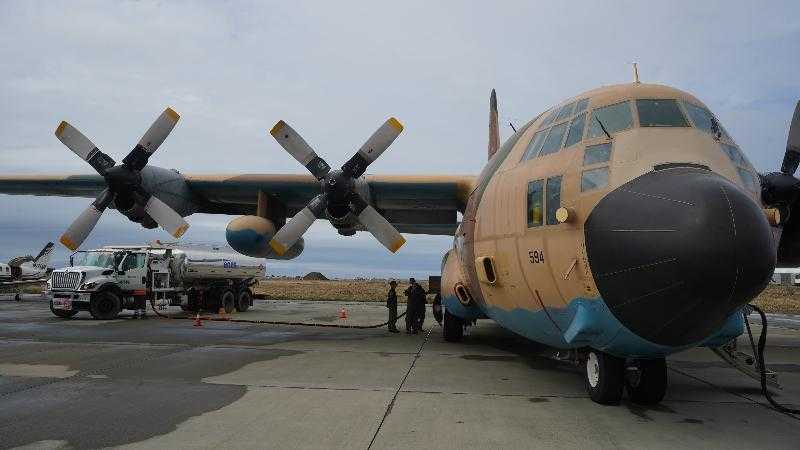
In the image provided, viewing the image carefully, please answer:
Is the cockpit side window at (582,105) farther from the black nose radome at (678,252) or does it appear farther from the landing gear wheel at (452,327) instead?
the landing gear wheel at (452,327)

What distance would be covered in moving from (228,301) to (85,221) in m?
9.50

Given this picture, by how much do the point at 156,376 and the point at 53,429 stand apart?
2.83 meters

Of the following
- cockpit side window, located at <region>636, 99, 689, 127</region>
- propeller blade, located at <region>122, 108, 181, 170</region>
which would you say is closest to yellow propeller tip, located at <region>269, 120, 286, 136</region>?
propeller blade, located at <region>122, 108, 181, 170</region>

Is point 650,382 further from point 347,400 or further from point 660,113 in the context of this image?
point 347,400

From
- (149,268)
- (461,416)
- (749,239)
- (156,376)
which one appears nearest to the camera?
(749,239)

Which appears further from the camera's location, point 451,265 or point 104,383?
point 451,265

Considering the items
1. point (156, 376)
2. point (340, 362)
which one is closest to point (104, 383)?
point (156, 376)

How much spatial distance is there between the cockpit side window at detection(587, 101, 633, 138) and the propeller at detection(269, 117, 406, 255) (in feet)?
22.8

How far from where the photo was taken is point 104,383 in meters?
7.62

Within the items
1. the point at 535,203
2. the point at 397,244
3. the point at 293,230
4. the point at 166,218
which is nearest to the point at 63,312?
the point at 166,218

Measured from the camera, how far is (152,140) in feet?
46.3

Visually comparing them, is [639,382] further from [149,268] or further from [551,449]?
[149,268]

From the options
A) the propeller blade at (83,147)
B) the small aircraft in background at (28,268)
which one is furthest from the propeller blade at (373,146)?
the small aircraft in background at (28,268)

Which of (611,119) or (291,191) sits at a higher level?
(291,191)
